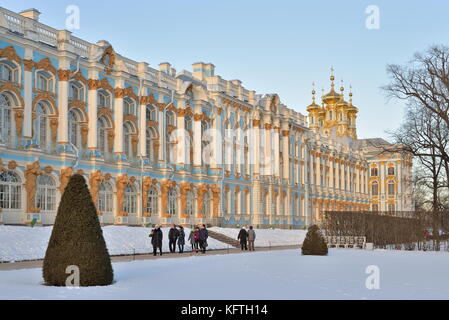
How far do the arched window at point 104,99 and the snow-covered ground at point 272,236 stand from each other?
Answer: 10.9 m

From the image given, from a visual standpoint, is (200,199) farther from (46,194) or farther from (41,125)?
(41,125)

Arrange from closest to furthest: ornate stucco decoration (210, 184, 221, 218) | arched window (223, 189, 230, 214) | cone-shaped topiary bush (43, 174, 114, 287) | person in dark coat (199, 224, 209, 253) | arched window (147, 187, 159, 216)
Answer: cone-shaped topiary bush (43, 174, 114, 287) → person in dark coat (199, 224, 209, 253) → arched window (147, 187, 159, 216) → ornate stucco decoration (210, 184, 221, 218) → arched window (223, 189, 230, 214)

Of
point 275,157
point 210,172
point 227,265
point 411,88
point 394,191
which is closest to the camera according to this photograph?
point 227,265

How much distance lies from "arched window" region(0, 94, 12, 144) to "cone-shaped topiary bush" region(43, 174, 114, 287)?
1822 cm

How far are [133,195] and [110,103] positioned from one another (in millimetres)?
6267

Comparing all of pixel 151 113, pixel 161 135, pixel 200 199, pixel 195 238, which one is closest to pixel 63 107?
pixel 151 113

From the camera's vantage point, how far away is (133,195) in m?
40.6

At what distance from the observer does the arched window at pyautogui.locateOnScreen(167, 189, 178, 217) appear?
44322 millimetres

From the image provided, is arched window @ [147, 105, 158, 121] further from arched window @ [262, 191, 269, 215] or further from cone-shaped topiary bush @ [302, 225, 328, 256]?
cone-shaped topiary bush @ [302, 225, 328, 256]

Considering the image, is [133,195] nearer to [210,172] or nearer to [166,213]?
[166,213]

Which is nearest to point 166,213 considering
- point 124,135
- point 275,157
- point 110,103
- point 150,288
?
point 124,135

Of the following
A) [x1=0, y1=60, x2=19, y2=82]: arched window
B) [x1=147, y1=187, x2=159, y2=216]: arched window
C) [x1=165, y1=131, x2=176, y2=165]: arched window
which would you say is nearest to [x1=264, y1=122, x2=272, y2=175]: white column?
[x1=165, y1=131, x2=176, y2=165]: arched window

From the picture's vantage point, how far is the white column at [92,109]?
121 ft

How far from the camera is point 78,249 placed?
14.1 meters
